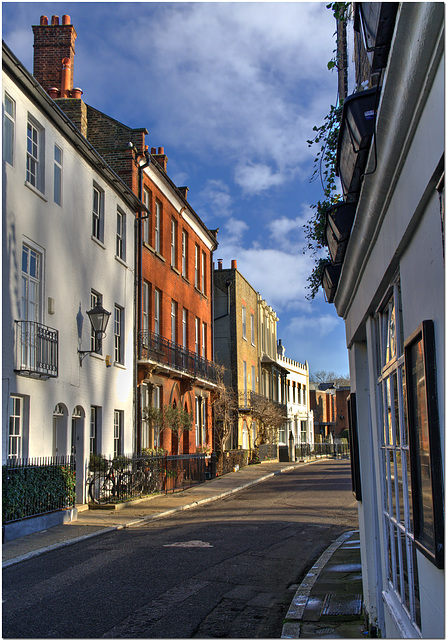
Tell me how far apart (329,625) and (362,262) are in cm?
365

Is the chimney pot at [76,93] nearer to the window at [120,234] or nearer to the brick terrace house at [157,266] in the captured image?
the brick terrace house at [157,266]

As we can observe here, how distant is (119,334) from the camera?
72.7 ft

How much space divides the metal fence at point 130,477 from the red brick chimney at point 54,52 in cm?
1287

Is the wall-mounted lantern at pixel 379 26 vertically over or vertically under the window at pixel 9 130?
under

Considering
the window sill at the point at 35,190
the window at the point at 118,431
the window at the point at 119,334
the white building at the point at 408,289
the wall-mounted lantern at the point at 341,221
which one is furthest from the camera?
the window at the point at 119,334

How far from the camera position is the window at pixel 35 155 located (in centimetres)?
1570

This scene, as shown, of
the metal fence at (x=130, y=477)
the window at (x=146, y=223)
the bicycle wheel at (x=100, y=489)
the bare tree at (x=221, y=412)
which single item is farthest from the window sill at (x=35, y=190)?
the bare tree at (x=221, y=412)

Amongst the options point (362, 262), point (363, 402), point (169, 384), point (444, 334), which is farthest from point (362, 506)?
point (169, 384)

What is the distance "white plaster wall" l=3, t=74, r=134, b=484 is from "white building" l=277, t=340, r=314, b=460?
34554mm

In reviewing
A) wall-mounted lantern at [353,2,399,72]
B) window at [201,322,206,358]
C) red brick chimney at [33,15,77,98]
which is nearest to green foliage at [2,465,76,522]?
wall-mounted lantern at [353,2,399,72]

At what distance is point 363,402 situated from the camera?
5801mm

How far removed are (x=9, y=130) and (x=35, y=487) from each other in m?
7.65

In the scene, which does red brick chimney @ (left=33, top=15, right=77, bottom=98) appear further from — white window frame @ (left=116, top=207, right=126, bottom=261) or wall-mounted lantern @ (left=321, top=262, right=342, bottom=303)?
wall-mounted lantern @ (left=321, top=262, right=342, bottom=303)

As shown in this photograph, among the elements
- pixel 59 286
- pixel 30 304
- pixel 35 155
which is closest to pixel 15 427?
pixel 30 304
